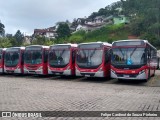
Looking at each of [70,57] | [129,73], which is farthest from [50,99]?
[70,57]

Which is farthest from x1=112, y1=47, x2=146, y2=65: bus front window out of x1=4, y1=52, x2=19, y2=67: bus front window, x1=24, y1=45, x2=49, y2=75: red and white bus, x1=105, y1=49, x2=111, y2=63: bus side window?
x1=4, y1=52, x2=19, y2=67: bus front window

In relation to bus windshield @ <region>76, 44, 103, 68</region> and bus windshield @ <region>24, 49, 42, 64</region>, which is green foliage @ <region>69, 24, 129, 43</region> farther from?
bus windshield @ <region>76, 44, 103, 68</region>

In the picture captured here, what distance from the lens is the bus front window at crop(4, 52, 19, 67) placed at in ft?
82.3

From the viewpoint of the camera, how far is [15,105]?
10.3m

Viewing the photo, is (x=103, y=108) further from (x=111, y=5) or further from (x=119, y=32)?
(x=111, y=5)

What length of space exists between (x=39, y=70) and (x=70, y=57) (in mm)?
3117

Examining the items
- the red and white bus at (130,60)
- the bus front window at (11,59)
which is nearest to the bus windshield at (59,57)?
the bus front window at (11,59)

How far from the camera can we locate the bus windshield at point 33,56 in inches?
932

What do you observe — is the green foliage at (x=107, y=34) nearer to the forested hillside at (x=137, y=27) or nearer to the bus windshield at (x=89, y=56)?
the forested hillside at (x=137, y=27)

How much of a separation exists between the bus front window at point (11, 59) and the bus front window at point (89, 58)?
665 centimetres

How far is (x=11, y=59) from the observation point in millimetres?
25375

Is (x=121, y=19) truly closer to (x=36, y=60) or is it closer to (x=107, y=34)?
(x=107, y=34)

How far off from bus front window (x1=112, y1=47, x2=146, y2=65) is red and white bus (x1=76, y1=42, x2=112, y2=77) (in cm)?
117

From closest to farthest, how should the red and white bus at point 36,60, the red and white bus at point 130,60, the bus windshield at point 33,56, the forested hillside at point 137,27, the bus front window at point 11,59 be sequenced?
the red and white bus at point 130,60
the red and white bus at point 36,60
the bus windshield at point 33,56
the bus front window at point 11,59
the forested hillside at point 137,27
